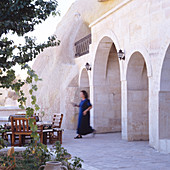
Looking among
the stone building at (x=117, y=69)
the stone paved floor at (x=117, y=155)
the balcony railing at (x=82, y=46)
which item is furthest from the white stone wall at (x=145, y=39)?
the balcony railing at (x=82, y=46)

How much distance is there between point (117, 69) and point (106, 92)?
108cm

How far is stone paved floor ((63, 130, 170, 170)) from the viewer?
22.0ft

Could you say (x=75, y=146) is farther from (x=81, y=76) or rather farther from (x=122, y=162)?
(x=81, y=76)

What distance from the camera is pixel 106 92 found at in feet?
43.7

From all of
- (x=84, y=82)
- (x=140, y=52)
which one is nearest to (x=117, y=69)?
(x=84, y=82)

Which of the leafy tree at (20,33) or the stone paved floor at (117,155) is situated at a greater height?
the leafy tree at (20,33)

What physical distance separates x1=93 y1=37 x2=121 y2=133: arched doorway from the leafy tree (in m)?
8.01

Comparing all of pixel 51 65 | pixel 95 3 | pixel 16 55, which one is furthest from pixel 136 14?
pixel 95 3

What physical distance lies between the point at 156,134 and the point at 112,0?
35.5ft

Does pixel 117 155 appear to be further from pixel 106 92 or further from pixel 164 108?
pixel 106 92

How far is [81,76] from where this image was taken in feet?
49.5

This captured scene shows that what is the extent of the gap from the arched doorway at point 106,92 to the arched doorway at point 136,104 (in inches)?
103

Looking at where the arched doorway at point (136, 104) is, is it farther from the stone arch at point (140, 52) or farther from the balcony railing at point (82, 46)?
the balcony railing at point (82, 46)

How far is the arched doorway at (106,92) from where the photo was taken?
13133 mm
